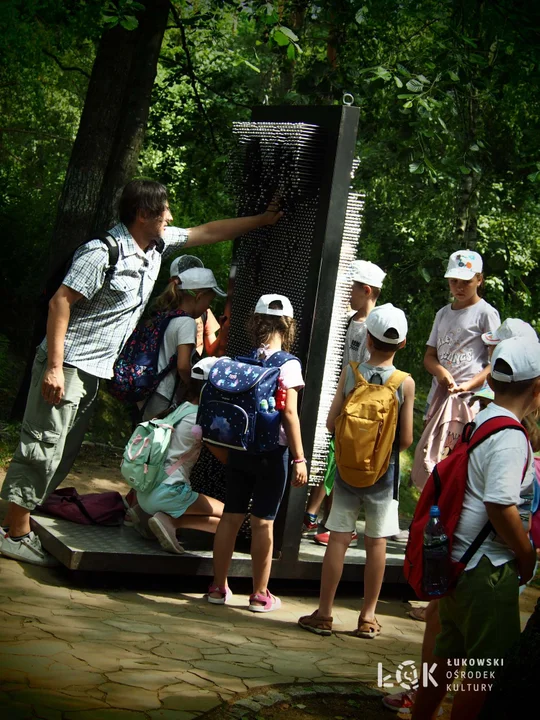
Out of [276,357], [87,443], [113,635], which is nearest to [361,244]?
[87,443]

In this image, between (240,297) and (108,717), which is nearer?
(108,717)

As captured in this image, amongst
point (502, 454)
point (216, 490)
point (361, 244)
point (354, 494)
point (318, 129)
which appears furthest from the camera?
point (361, 244)

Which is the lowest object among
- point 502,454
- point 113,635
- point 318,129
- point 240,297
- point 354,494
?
point 113,635

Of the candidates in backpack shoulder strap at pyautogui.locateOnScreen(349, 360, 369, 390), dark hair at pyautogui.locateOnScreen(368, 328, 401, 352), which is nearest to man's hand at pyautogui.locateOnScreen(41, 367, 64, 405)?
backpack shoulder strap at pyautogui.locateOnScreen(349, 360, 369, 390)

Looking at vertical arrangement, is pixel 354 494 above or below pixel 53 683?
above

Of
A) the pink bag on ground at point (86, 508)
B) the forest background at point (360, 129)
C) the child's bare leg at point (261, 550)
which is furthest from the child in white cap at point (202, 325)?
the forest background at point (360, 129)

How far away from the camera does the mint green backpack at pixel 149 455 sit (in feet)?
18.2

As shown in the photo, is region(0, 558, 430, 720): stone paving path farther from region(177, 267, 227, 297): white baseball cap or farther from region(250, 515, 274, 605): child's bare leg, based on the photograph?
region(177, 267, 227, 297): white baseball cap

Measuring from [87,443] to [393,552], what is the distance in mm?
4549

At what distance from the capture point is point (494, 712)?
9.43 feet

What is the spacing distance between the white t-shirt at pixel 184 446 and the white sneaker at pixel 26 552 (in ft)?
2.96

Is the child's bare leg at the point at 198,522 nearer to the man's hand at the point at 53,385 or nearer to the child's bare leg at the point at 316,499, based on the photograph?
the man's hand at the point at 53,385

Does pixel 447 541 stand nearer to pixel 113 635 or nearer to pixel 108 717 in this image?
pixel 108 717

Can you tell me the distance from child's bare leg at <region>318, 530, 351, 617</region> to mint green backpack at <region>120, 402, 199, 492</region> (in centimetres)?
111
